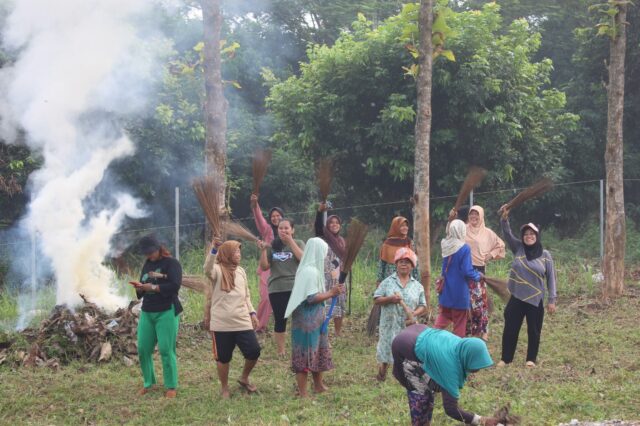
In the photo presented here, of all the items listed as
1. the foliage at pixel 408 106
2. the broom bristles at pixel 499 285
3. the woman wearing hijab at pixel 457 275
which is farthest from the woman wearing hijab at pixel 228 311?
the foliage at pixel 408 106

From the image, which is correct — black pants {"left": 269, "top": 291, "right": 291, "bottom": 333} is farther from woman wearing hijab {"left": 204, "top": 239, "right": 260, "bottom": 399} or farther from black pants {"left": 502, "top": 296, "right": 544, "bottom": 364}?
black pants {"left": 502, "top": 296, "right": 544, "bottom": 364}

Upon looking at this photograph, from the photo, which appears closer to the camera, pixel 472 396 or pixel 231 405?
pixel 472 396

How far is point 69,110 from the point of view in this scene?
37.1ft

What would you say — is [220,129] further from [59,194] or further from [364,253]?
[364,253]

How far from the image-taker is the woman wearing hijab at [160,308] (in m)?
7.36

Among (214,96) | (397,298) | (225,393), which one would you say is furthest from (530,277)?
(214,96)

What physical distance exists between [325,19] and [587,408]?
1824cm

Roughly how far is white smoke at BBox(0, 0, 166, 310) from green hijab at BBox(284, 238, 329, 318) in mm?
3852

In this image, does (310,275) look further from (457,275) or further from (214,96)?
(214,96)

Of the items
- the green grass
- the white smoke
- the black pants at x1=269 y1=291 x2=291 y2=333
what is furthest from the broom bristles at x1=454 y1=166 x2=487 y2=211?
the white smoke

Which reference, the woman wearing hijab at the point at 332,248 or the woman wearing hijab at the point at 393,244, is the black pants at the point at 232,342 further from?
the woman wearing hijab at the point at 393,244

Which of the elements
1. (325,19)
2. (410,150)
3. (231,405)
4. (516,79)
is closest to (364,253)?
(410,150)

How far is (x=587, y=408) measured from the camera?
6.16 meters

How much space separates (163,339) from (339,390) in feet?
5.74
